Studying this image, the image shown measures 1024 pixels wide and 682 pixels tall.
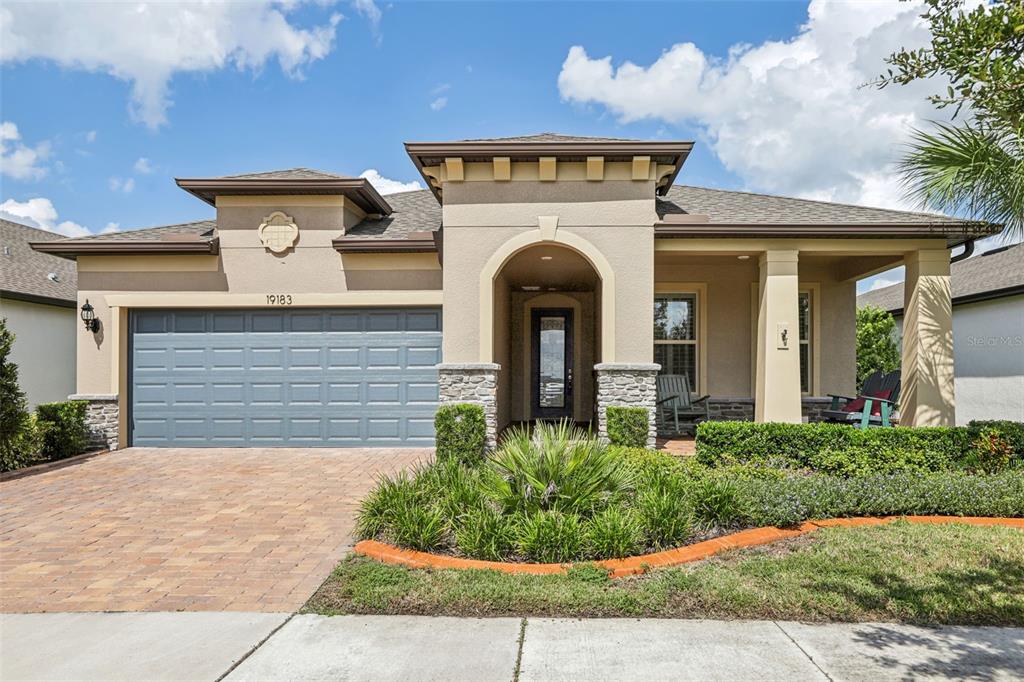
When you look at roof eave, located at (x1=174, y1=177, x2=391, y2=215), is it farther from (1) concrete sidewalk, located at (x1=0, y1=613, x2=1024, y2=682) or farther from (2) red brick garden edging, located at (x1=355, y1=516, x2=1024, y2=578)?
(1) concrete sidewalk, located at (x1=0, y1=613, x2=1024, y2=682)

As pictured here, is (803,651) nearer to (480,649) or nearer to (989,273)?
(480,649)

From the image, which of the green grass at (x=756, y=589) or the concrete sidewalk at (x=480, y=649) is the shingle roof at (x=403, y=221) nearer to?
the green grass at (x=756, y=589)

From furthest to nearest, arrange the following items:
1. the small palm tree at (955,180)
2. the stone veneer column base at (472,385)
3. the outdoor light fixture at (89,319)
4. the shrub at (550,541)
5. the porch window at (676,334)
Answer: the porch window at (676,334), the outdoor light fixture at (89,319), the stone veneer column base at (472,385), the small palm tree at (955,180), the shrub at (550,541)

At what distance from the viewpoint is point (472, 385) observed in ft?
29.6

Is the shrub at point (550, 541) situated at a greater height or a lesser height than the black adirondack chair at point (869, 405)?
lesser

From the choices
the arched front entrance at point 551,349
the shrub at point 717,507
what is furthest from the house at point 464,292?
the shrub at point 717,507

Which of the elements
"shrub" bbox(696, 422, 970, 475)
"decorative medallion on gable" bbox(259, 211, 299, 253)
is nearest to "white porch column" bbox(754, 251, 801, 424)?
"shrub" bbox(696, 422, 970, 475)

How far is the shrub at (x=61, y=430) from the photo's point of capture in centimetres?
934

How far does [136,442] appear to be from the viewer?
1062cm

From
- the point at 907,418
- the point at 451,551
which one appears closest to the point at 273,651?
the point at 451,551

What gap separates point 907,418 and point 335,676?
32.5 ft

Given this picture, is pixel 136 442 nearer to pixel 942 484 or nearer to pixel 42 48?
pixel 42 48

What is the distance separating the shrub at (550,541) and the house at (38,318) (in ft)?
42.5

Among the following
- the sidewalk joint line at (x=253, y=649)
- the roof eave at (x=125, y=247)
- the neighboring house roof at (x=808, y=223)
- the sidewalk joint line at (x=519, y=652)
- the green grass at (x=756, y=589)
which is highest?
the neighboring house roof at (x=808, y=223)
